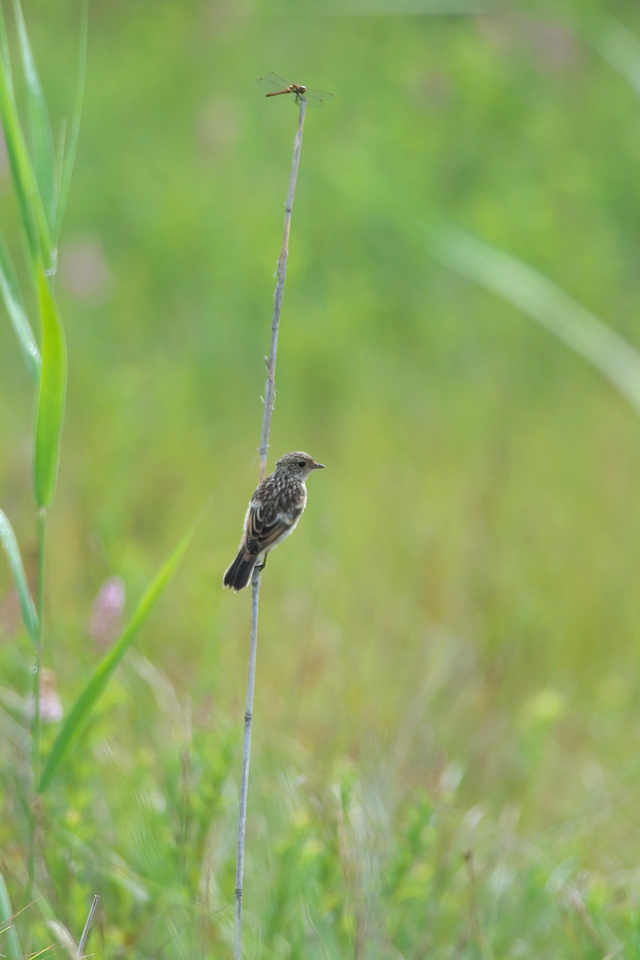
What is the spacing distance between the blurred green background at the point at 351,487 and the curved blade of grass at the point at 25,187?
55 cm

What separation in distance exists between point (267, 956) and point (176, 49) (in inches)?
396

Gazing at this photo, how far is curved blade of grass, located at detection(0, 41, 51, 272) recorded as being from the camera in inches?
59.9

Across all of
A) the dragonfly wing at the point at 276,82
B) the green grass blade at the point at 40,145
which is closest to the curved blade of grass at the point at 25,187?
the green grass blade at the point at 40,145

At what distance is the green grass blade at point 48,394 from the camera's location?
1464 millimetres

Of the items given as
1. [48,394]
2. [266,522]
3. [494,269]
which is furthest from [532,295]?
[48,394]

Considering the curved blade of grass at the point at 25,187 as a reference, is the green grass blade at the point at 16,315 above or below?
below

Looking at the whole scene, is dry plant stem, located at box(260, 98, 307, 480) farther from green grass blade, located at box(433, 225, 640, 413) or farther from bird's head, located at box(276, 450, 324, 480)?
green grass blade, located at box(433, 225, 640, 413)

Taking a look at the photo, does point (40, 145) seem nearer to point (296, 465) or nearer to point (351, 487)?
point (296, 465)

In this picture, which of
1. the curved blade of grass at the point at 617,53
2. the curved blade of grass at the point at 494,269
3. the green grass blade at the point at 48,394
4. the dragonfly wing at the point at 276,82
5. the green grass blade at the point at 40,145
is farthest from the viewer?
the curved blade of grass at the point at 617,53

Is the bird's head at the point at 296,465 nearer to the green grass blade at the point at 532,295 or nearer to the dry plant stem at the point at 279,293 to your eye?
the dry plant stem at the point at 279,293

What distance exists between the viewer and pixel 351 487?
5.22 metres

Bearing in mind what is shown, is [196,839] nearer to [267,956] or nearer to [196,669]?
[267,956]

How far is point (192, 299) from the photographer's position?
24.8 feet

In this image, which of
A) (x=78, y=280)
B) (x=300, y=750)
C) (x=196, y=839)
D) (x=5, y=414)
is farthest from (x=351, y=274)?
(x=196, y=839)
